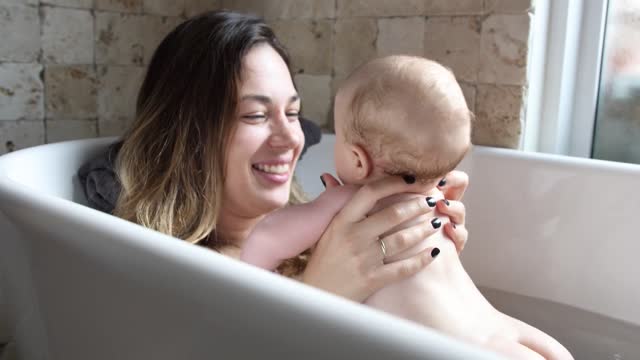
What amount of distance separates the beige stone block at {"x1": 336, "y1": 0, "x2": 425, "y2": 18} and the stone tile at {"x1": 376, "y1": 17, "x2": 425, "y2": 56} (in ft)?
0.07

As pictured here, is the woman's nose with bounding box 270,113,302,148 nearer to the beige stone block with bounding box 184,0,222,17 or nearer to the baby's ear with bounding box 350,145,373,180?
the baby's ear with bounding box 350,145,373,180

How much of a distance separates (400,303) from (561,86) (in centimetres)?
115

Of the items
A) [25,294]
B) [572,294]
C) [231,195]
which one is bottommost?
[572,294]

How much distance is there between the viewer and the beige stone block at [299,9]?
2.25 metres

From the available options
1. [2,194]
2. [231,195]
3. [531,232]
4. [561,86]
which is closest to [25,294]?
[2,194]

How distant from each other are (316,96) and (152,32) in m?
0.66

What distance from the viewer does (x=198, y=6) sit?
102 inches

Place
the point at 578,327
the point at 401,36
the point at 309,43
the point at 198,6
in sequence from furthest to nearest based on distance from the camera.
Answer: the point at 198,6 → the point at 309,43 → the point at 401,36 → the point at 578,327

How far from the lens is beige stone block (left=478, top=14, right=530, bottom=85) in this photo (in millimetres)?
1812

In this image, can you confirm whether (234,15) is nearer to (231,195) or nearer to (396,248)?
(231,195)

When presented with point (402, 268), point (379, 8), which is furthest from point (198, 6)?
point (402, 268)

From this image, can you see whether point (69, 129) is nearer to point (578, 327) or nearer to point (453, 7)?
point (453, 7)

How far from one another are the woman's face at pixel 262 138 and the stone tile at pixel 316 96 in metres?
0.77

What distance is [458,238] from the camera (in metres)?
1.12
